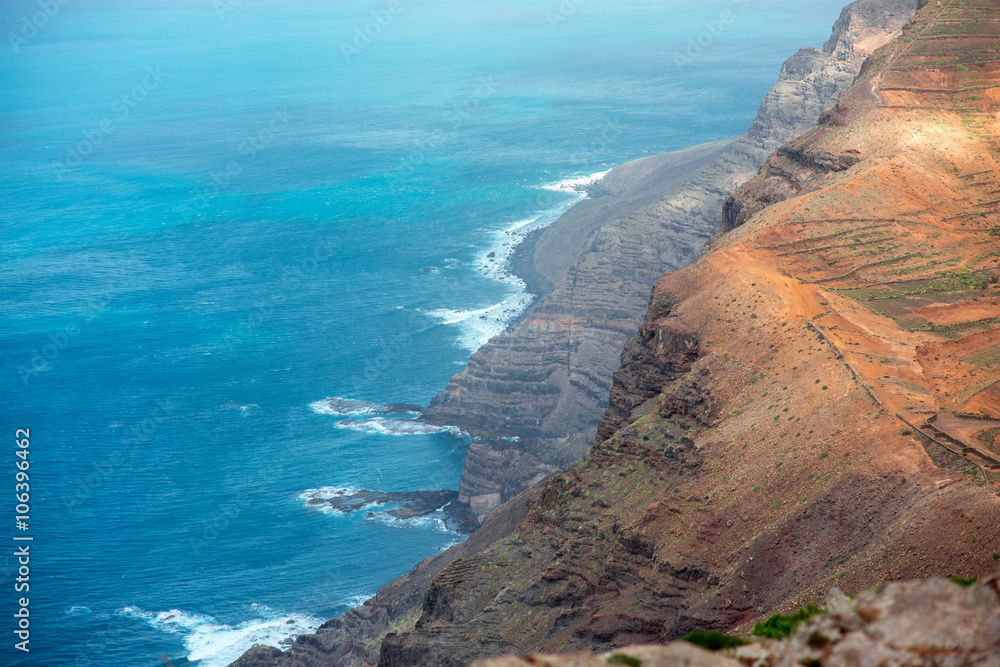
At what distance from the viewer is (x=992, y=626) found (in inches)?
599

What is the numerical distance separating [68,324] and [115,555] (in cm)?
7193

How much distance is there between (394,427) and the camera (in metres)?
114

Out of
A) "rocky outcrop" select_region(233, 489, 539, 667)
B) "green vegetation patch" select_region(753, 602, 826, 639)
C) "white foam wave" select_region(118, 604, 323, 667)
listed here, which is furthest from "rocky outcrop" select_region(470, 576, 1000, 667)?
"white foam wave" select_region(118, 604, 323, 667)

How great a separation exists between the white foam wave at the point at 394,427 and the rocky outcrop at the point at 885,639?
94922mm

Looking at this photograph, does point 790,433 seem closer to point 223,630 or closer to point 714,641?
point 714,641

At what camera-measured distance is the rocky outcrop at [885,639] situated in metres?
15.3

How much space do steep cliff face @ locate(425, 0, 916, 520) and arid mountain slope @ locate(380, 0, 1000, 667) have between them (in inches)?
1479

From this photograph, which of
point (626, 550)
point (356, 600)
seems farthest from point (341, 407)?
point (626, 550)

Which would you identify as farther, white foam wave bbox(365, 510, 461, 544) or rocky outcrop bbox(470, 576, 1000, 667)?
white foam wave bbox(365, 510, 461, 544)

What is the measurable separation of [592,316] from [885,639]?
10026cm

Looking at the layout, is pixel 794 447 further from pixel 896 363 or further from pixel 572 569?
pixel 572 569

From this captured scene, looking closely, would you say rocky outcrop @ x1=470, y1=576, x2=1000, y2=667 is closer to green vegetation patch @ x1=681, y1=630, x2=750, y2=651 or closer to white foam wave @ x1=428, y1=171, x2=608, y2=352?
green vegetation patch @ x1=681, y1=630, x2=750, y2=651

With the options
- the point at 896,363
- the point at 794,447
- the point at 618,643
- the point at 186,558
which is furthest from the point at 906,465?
the point at 186,558

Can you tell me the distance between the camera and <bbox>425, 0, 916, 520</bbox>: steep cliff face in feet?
328
